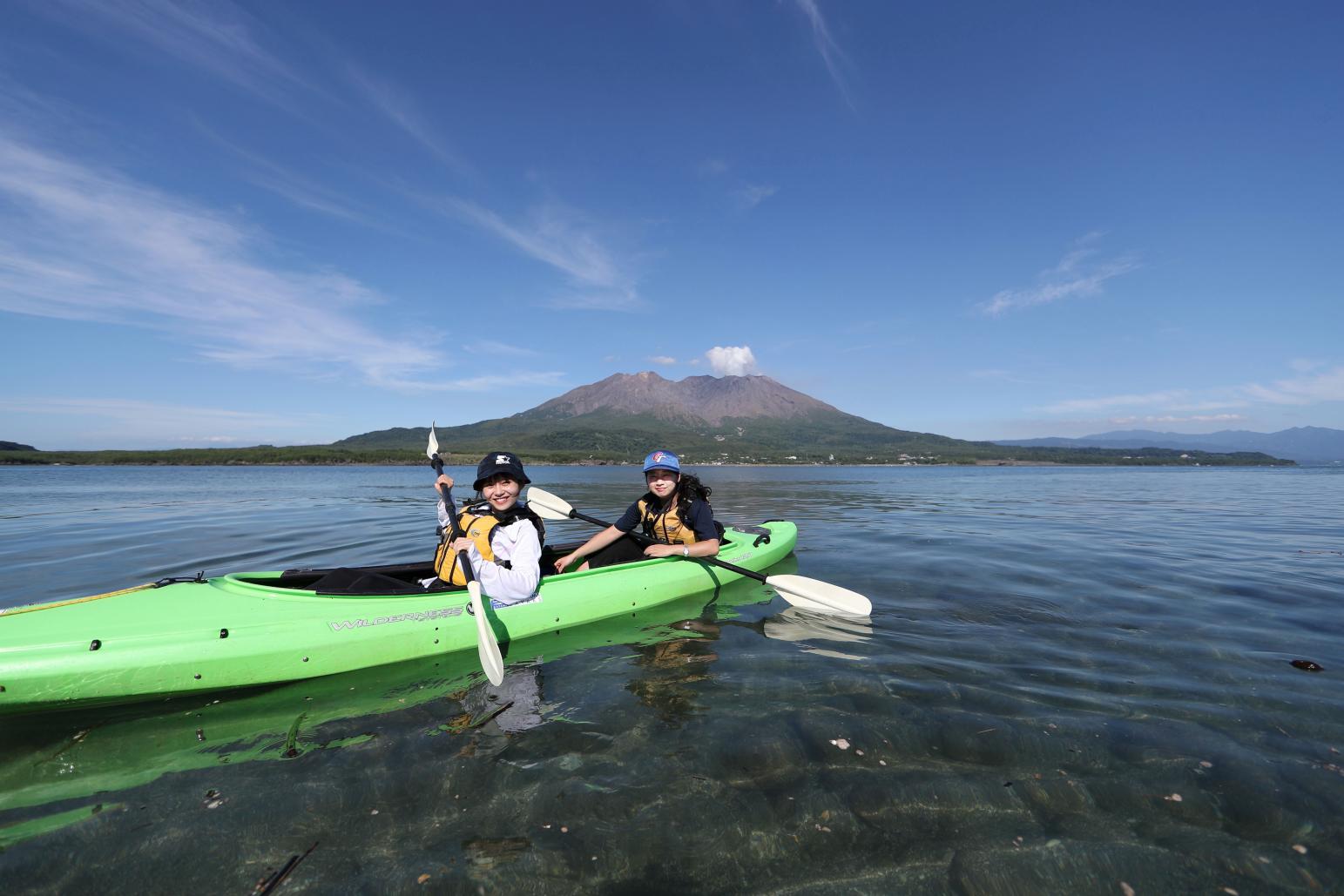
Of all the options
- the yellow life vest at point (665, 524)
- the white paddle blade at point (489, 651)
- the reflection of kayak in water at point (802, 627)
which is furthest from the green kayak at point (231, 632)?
the yellow life vest at point (665, 524)

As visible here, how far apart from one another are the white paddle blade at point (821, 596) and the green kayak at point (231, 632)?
318 cm

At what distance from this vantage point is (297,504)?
2923 cm

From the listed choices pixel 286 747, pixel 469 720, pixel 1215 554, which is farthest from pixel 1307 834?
pixel 1215 554

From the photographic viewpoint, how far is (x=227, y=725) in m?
5.41

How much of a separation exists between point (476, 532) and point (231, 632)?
2609 millimetres

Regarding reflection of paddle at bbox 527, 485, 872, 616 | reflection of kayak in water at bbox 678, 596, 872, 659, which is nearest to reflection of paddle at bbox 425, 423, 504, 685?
reflection of kayak in water at bbox 678, 596, 872, 659

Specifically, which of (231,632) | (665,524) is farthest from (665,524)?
(231,632)

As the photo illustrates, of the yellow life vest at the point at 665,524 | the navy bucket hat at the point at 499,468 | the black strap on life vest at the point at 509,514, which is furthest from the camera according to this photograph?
the yellow life vest at the point at 665,524

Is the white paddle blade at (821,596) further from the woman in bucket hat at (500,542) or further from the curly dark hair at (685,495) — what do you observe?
the woman in bucket hat at (500,542)

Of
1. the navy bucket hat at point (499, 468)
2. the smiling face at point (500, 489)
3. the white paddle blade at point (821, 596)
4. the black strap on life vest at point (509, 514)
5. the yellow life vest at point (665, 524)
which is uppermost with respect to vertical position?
the navy bucket hat at point (499, 468)

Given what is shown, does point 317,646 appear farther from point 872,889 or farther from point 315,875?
point 872,889

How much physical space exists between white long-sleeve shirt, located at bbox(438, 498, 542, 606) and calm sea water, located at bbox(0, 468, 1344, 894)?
2.94 feet

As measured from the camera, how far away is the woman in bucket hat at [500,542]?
23.1 feet

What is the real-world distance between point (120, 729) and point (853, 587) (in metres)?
10.2
